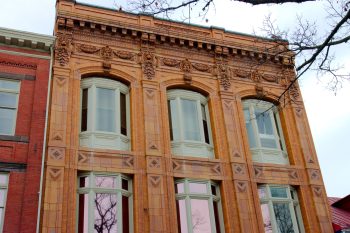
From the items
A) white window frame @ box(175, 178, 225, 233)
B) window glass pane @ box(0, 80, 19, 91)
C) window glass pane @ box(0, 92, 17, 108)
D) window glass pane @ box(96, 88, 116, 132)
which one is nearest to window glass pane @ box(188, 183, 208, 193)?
white window frame @ box(175, 178, 225, 233)

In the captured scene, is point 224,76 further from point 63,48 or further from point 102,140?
point 63,48

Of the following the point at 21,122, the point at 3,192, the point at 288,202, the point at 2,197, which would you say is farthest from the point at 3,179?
the point at 288,202

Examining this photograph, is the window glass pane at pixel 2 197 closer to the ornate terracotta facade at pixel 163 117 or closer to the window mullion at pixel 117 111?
the ornate terracotta facade at pixel 163 117

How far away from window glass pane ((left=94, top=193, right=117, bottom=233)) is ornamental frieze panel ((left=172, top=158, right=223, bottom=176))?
9.05 ft

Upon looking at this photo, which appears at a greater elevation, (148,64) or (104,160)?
(148,64)

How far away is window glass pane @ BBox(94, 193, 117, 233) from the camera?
14.1 metres

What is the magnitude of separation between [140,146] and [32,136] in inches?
157

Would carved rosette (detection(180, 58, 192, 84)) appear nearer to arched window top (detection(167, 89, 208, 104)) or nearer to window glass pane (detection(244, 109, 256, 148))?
arched window top (detection(167, 89, 208, 104))

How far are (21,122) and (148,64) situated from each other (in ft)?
19.3

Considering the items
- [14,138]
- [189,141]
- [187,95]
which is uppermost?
[187,95]

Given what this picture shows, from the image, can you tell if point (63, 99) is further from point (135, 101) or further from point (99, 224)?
point (99, 224)

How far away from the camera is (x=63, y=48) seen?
17.0 meters

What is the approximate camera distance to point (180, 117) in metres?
17.5

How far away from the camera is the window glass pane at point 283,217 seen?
16688 millimetres
